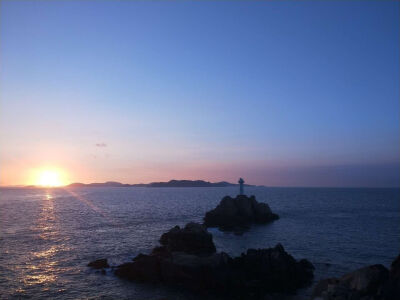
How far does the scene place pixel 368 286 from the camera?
16469 millimetres

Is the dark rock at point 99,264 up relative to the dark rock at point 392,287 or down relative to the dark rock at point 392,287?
down

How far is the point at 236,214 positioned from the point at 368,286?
51.1m

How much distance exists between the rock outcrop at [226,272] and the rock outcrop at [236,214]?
31317mm

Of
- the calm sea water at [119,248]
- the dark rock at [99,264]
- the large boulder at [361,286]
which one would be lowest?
the calm sea water at [119,248]

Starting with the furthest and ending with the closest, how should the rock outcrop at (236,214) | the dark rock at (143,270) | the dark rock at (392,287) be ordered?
the rock outcrop at (236,214)
the dark rock at (143,270)
the dark rock at (392,287)

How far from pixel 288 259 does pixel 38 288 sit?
2221 cm

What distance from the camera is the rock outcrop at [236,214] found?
63750 millimetres

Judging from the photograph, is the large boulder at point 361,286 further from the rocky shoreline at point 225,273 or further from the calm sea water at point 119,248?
the calm sea water at point 119,248

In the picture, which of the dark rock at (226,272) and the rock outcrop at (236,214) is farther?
the rock outcrop at (236,214)

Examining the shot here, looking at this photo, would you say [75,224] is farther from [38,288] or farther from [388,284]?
[388,284]

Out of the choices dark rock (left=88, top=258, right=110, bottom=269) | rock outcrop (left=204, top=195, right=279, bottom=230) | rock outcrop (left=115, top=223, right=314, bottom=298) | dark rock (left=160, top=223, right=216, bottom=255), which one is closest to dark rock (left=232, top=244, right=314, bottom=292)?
rock outcrop (left=115, top=223, right=314, bottom=298)

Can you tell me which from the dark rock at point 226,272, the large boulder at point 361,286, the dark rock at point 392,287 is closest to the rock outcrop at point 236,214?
the dark rock at point 226,272

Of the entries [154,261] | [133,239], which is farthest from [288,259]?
[133,239]

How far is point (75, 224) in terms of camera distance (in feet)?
222
